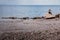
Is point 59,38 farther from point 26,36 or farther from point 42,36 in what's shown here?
point 26,36

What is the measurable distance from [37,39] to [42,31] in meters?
0.30

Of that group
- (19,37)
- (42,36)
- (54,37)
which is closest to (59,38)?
(54,37)

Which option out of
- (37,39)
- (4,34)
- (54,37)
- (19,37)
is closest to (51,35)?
(54,37)

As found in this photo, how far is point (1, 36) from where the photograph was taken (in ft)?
7.86

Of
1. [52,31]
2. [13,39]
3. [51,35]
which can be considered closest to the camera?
[13,39]

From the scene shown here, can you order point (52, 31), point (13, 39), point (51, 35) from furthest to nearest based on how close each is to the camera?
point (52, 31), point (51, 35), point (13, 39)

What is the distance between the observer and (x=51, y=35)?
8.36 ft

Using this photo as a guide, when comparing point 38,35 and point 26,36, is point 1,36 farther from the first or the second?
point 38,35

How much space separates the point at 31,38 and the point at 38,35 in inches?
5.7

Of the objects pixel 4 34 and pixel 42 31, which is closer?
pixel 4 34

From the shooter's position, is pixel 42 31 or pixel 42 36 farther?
pixel 42 31

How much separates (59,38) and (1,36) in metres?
0.87

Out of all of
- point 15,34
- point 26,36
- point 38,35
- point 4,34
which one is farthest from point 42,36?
point 4,34

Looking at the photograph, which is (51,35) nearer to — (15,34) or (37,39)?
(37,39)
